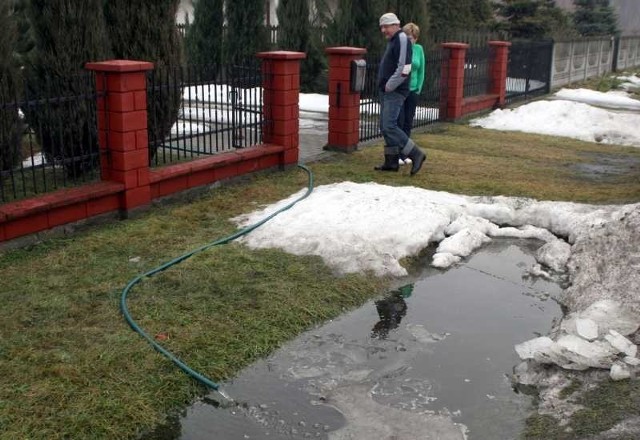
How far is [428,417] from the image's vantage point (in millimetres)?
3666

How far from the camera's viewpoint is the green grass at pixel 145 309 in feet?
11.6

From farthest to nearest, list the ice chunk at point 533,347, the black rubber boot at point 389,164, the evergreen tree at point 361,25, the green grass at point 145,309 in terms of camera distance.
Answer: the evergreen tree at point 361,25 < the black rubber boot at point 389,164 < the ice chunk at point 533,347 < the green grass at point 145,309

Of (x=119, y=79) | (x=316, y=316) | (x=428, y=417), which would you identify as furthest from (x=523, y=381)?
(x=119, y=79)

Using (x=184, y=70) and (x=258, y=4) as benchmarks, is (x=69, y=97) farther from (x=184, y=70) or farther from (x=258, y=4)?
(x=258, y=4)

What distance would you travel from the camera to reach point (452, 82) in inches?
534

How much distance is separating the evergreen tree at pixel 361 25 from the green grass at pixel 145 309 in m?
9.36

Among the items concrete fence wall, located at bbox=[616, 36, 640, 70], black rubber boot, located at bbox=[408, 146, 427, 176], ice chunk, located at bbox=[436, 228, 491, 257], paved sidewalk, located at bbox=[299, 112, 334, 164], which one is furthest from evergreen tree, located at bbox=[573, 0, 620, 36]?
ice chunk, located at bbox=[436, 228, 491, 257]

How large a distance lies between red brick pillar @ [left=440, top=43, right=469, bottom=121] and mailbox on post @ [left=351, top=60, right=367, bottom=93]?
4115mm

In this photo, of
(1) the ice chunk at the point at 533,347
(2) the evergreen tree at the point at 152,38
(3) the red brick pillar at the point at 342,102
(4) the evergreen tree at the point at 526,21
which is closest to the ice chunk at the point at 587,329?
(1) the ice chunk at the point at 533,347

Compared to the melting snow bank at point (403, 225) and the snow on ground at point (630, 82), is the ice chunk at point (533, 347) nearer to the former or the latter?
the melting snow bank at point (403, 225)

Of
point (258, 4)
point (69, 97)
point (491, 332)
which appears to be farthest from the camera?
point (258, 4)

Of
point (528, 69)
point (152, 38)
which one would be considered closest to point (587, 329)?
point (152, 38)

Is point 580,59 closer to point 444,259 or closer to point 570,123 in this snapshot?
point 570,123

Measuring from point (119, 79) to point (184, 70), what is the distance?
142 cm
